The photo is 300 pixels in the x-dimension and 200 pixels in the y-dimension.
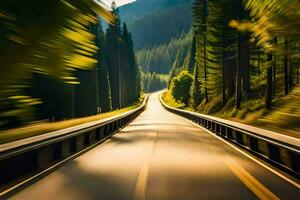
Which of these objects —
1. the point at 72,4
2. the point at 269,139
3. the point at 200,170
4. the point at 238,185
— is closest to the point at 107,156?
the point at 200,170

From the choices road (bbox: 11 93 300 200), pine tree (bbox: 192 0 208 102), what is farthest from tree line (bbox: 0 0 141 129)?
pine tree (bbox: 192 0 208 102)

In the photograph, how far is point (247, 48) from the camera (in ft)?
135

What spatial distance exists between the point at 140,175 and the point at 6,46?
6064 mm

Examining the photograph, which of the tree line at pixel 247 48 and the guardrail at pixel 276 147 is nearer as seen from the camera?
the tree line at pixel 247 48

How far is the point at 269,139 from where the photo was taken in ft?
37.4

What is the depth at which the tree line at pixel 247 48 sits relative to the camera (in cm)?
437

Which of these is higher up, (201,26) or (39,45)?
(201,26)

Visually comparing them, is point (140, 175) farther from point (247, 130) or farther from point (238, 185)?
point (247, 130)

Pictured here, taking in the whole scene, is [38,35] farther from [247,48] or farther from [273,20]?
[247,48]

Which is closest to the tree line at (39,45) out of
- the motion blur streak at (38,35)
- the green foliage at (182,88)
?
the motion blur streak at (38,35)

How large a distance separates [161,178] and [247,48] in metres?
33.8

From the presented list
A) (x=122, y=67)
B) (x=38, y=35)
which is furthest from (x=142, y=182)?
(x=122, y=67)

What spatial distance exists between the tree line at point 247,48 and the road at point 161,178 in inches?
71.1

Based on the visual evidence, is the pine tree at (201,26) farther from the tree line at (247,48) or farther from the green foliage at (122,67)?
the green foliage at (122,67)
